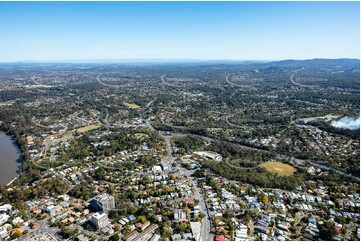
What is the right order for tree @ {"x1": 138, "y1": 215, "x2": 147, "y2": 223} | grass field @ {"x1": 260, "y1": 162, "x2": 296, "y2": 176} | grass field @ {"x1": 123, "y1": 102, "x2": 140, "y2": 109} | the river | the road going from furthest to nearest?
grass field @ {"x1": 123, "y1": 102, "x2": 140, "y2": 109} < grass field @ {"x1": 260, "y1": 162, "x2": 296, "y2": 176} < the river < tree @ {"x1": 138, "y1": 215, "x2": 147, "y2": 223} < the road

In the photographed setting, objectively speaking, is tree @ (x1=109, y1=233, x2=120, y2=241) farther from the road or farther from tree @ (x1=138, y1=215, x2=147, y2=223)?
the road

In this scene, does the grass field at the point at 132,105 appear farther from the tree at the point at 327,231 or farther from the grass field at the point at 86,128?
the tree at the point at 327,231

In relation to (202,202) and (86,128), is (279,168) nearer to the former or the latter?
(202,202)

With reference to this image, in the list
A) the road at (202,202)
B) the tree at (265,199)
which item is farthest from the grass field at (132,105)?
the tree at (265,199)

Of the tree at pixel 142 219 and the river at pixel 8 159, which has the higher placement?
the tree at pixel 142 219

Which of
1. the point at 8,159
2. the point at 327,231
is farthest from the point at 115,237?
the point at 8,159

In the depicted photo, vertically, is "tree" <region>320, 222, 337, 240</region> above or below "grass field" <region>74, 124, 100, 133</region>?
above

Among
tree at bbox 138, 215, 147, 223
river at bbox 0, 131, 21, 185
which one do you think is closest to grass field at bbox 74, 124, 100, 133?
river at bbox 0, 131, 21, 185
